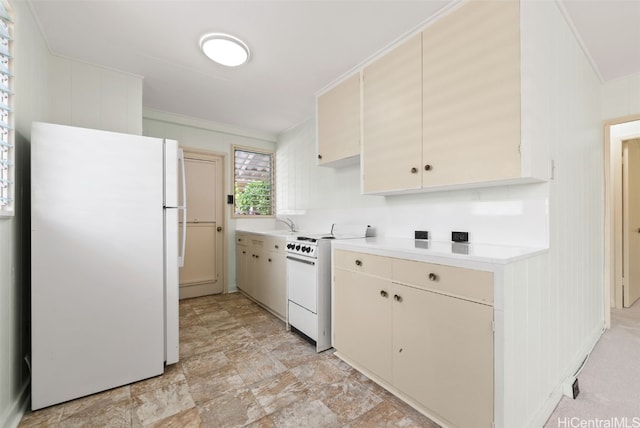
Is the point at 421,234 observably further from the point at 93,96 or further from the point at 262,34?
the point at 93,96

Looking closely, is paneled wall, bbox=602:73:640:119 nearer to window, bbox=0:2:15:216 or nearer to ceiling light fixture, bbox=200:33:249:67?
ceiling light fixture, bbox=200:33:249:67

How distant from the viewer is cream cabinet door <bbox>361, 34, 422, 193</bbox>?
191 centimetres

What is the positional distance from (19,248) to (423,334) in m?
2.47

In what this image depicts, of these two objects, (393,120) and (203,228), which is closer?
(393,120)

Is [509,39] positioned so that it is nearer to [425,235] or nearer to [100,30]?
[425,235]

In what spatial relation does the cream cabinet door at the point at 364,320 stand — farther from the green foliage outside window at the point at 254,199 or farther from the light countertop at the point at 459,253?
the green foliage outside window at the point at 254,199

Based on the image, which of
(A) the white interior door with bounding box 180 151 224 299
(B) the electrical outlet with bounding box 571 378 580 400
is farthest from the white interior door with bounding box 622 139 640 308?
(A) the white interior door with bounding box 180 151 224 299

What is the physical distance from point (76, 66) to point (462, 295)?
3.33 metres

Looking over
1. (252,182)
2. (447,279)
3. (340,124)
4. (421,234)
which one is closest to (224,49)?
(340,124)

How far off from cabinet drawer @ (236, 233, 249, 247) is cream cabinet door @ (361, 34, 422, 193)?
2.10 metres

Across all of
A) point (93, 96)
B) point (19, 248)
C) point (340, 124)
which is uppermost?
point (93, 96)

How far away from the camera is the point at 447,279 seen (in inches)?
55.4

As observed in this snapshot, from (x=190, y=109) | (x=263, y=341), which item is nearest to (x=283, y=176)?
(x=190, y=109)

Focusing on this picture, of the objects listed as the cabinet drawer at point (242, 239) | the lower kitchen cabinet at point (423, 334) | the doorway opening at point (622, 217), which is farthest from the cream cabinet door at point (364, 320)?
the doorway opening at point (622, 217)
